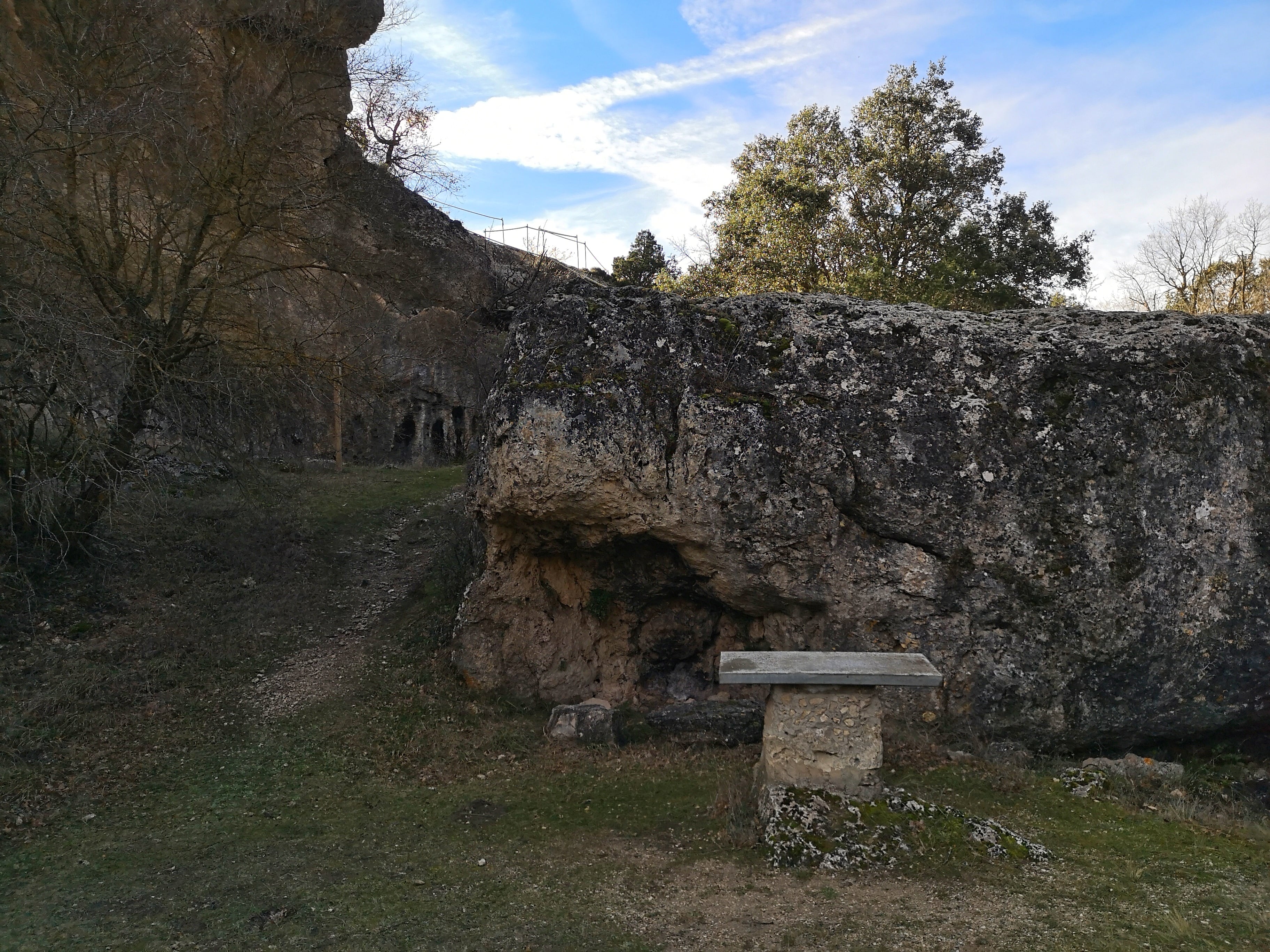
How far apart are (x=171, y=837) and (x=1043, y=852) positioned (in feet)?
24.1

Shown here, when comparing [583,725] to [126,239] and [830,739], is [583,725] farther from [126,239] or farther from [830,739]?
[126,239]

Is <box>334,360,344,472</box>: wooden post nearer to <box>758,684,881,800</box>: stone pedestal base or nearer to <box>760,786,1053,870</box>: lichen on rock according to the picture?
<box>758,684,881,800</box>: stone pedestal base

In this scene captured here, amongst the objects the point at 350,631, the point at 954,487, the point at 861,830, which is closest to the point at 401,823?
the point at 861,830

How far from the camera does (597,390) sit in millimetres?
9688

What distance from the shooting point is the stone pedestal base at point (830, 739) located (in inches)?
281

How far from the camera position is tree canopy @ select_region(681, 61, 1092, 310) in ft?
66.1

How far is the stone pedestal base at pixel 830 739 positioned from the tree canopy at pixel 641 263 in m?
24.7

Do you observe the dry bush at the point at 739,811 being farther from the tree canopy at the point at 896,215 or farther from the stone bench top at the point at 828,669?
the tree canopy at the point at 896,215

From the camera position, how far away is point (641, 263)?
31.1 metres

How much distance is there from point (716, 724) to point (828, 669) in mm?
3013

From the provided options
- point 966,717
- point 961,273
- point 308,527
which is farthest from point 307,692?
point 961,273

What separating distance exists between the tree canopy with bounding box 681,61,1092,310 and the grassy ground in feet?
40.2

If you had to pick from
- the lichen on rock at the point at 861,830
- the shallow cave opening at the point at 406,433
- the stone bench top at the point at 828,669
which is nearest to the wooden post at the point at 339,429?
the shallow cave opening at the point at 406,433

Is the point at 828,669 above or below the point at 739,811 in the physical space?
above
